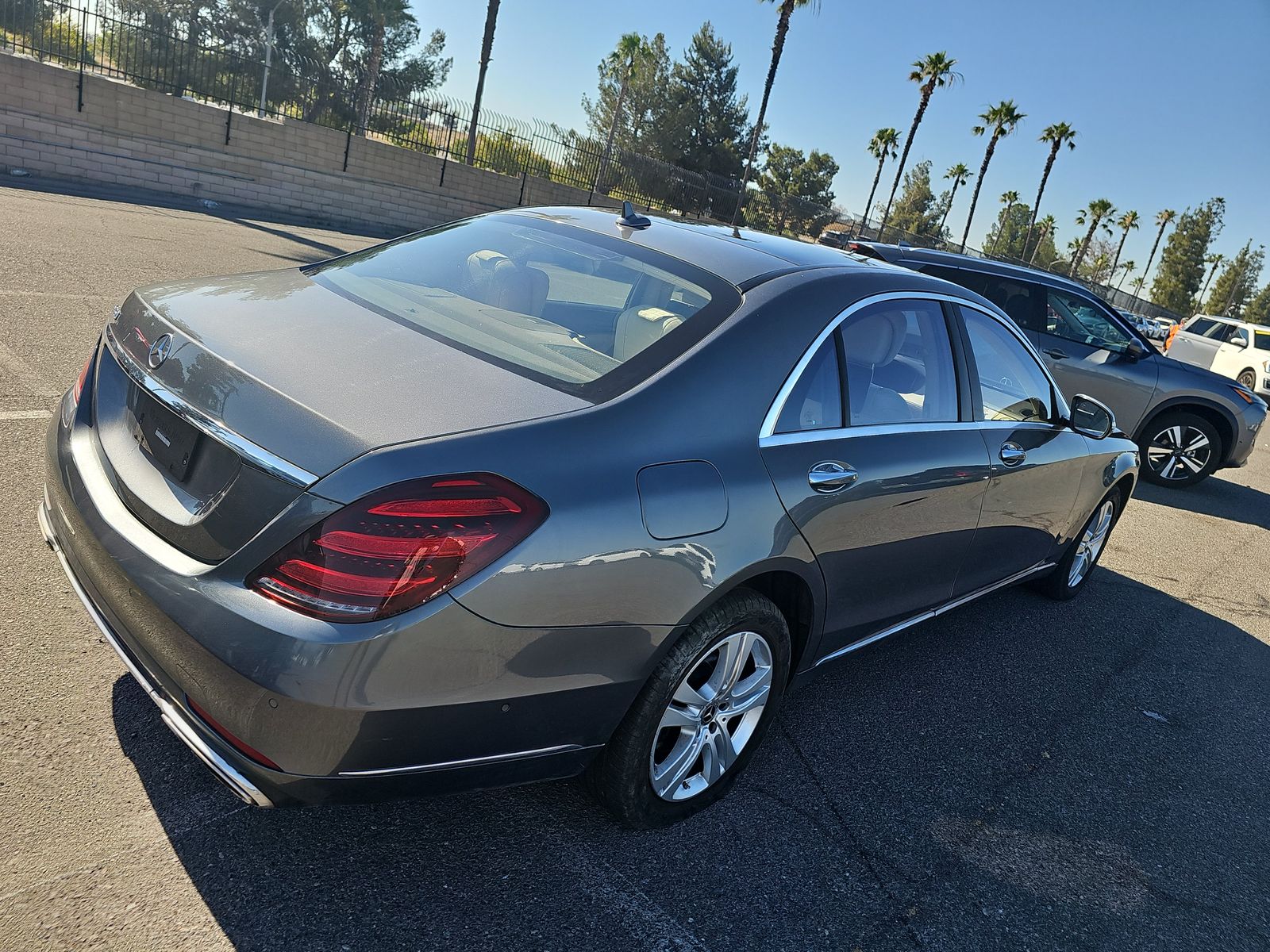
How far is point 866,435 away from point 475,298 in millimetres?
1351

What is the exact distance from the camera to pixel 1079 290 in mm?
9047

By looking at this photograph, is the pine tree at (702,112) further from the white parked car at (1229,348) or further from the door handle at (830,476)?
the door handle at (830,476)

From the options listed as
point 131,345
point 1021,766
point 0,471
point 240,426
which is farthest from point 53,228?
point 1021,766

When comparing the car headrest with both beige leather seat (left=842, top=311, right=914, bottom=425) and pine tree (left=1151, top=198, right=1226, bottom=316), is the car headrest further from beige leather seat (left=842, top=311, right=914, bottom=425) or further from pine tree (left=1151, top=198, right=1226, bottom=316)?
pine tree (left=1151, top=198, right=1226, bottom=316)

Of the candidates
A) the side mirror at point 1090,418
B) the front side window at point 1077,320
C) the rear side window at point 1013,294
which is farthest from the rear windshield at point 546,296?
the front side window at point 1077,320

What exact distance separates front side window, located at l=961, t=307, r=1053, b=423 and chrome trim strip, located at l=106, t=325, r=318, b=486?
9.10 feet

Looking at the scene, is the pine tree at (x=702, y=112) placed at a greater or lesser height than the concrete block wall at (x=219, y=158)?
greater

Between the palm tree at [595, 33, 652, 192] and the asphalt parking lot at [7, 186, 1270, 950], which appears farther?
the palm tree at [595, 33, 652, 192]

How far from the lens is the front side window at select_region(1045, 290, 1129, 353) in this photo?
9.01m

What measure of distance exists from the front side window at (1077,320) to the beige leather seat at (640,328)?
7335 millimetres

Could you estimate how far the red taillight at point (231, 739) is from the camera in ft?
6.56

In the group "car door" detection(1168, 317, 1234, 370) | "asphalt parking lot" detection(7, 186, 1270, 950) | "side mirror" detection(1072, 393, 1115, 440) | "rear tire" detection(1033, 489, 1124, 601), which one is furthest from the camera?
"car door" detection(1168, 317, 1234, 370)

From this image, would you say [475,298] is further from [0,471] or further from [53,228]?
[53,228]

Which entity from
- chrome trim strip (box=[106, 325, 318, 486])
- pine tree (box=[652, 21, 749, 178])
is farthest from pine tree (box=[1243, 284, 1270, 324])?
chrome trim strip (box=[106, 325, 318, 486])
